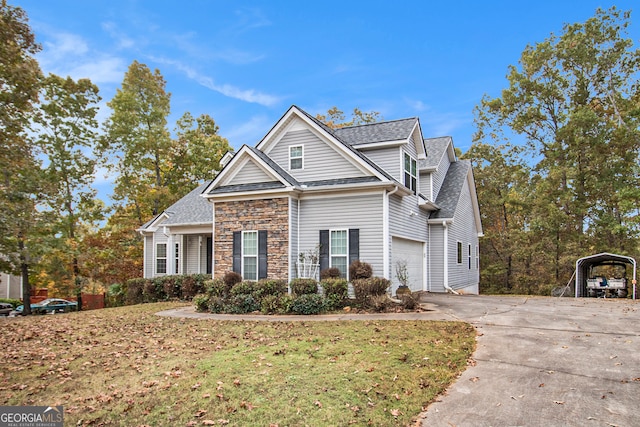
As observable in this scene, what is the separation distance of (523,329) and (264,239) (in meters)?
8.95

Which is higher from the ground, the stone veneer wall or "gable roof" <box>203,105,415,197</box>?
"gable roof" <box>203,105,415,197</box>

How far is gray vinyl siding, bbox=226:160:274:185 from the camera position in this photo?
15653 millimetres

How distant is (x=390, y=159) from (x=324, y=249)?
4391 mm

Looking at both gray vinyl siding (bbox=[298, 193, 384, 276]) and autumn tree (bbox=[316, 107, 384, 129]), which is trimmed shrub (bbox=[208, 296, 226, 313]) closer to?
gray vinyl siding (bbox=[298, 193, 384, 276])

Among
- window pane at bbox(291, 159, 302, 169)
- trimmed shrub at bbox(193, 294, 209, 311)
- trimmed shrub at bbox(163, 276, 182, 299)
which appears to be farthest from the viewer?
trimmed shrub at bbox(163, 276, 182, 299)

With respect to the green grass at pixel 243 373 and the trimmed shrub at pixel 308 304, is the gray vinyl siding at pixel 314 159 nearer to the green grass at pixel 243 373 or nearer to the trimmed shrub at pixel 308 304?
the trimmed shrub at pixel 308 304

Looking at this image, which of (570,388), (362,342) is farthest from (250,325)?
(570,388)

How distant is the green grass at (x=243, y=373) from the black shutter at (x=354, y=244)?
4.26m

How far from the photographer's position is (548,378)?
19.9 ft

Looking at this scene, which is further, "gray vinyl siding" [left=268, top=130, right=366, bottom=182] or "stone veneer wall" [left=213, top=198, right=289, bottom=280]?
"gray vinyl siding" [left=268, top=130, right=366, bottom=182]

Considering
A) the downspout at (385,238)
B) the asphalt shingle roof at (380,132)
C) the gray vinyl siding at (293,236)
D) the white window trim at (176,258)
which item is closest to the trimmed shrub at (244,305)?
the gray vinyl siding at (293,236)

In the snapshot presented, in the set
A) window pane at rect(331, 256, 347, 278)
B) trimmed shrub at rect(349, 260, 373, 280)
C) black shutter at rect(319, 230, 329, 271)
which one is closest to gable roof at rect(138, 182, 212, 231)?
black shutter at rect(319, 230, 329, 271)

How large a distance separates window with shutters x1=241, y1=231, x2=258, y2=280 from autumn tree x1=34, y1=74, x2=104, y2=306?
14310mm

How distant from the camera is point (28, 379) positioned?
669 cm
